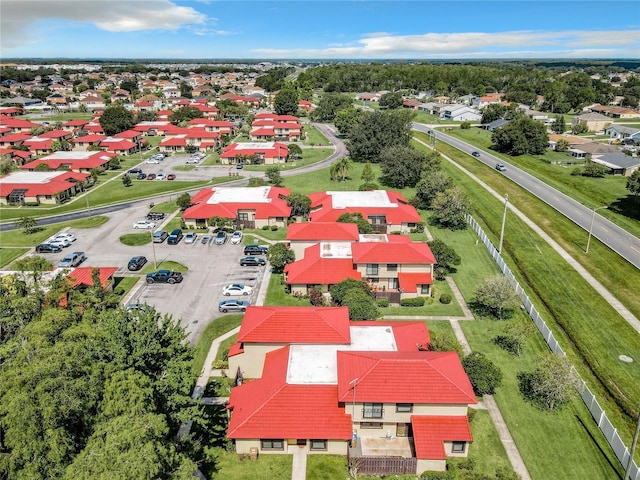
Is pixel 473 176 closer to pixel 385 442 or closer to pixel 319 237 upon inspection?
pixel 319 237

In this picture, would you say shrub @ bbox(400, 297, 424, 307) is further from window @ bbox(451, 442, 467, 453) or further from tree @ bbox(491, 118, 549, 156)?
tree @ bbox(491, 118, 549, 156)

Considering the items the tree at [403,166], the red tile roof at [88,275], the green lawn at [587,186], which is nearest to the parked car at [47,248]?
the red tile roof at [88,275]

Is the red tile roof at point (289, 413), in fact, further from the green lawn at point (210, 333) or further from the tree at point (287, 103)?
the tree at point (287, 103)

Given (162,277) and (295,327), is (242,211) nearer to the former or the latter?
(162,277)

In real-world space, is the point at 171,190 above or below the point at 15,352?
below

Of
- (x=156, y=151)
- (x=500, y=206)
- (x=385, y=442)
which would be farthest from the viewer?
(x=156, y=151)

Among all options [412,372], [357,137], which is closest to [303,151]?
[357,137]
